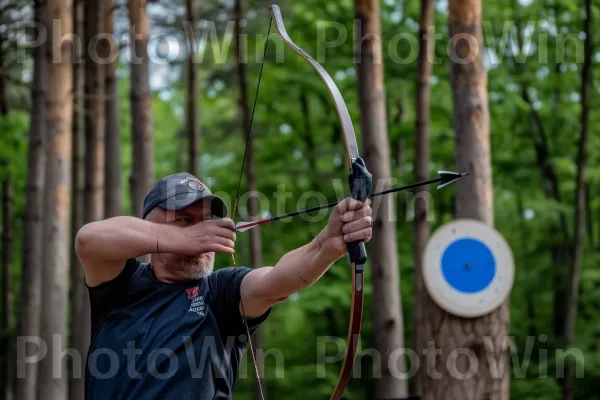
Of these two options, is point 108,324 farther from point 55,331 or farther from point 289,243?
point 289,243

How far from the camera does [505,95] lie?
1245 centimetres

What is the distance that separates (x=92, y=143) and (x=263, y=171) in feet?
11.6

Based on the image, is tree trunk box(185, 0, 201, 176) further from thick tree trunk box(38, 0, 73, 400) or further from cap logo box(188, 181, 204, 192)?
cap logo box(188, 181, 204, 192)

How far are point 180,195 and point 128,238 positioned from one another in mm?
232

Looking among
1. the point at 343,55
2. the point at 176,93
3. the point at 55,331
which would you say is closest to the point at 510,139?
the point at 343,55

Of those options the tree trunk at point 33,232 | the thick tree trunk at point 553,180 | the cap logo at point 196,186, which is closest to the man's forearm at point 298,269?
Result: the cap logo at point 196,186

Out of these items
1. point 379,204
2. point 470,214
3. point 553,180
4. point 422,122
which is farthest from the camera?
point 553,180

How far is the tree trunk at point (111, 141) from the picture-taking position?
10008 mm

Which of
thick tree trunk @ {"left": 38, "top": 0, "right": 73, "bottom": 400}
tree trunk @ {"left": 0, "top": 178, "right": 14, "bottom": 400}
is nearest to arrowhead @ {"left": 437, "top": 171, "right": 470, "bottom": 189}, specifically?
thick tree trunk @ {"left": 38, "top": 0, "right": 73, "bottom": 400}

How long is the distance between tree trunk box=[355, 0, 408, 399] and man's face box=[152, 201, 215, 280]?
500 cm

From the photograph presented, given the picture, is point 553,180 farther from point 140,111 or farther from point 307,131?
point 140,111

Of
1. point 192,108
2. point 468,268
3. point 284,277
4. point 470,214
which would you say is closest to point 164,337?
point 284,277

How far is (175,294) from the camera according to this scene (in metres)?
2.69

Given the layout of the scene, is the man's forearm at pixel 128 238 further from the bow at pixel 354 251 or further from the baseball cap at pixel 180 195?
the bow at pixel 354 251
